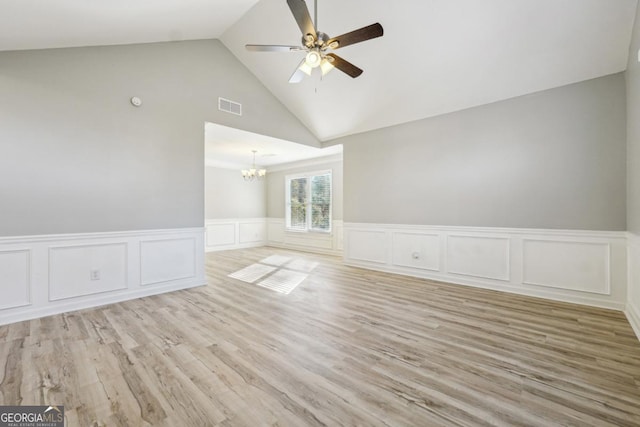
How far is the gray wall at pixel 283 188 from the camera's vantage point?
7.22 m

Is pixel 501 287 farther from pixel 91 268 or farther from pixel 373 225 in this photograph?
pixel 91 268

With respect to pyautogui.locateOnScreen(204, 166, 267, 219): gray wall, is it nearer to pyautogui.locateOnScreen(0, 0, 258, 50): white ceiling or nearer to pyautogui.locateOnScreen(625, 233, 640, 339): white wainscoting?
pyautogui.locateOnScreen(0, 0, 258, 50): white ceiling

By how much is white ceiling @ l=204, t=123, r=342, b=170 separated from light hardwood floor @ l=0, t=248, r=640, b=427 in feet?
9.93

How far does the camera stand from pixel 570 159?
349 centimetres

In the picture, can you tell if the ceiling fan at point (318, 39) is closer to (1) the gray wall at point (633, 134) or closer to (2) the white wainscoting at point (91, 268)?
(1) the gray wall at point (633, 134)

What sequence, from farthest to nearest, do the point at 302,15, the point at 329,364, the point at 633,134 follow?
the point at 633,134
the point at 302,15
the point at 329,364

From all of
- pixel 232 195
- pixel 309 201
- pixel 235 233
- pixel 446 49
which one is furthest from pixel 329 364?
pixel 232 195

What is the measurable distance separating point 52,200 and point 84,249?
65 cm

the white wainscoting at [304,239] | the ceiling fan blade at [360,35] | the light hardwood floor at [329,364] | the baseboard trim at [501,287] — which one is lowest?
the light hardwood floor at [329,364]

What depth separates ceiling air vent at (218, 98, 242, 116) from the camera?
4.50 m

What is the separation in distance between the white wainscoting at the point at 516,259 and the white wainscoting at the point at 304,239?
6.28ft

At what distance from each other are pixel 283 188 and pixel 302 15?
21.0 feet

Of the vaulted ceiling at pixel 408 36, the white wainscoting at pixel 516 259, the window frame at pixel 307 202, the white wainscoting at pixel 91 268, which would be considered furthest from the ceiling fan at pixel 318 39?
the window frame at pixel 307 202

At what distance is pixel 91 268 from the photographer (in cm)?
338
